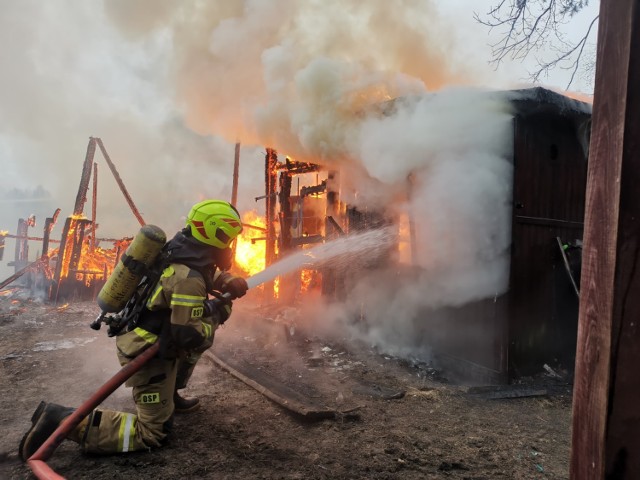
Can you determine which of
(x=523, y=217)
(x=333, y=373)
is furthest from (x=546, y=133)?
(x=333, y=373)

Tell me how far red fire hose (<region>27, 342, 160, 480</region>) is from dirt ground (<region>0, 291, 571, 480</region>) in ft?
0.50

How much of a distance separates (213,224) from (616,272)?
300 cm

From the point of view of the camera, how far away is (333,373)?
555cm

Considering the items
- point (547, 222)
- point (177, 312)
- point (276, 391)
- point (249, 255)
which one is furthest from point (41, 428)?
point (249, 255)

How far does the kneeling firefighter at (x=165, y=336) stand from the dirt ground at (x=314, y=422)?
188 mm

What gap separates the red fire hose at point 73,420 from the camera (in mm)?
2736

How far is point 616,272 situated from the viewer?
1.04 metres

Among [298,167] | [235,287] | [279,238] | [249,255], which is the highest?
[298,167]

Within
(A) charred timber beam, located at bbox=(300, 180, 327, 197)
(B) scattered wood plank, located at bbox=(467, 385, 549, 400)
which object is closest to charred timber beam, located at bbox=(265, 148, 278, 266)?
(A) charred timber beam, located at bbox=(300, 180, 327, 197)

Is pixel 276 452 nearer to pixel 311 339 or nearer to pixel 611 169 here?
pixel 611 169

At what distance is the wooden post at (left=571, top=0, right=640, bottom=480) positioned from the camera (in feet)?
3.39

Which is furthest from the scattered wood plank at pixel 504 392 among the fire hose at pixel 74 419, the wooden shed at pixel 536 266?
the fire hose at pixel 74 419

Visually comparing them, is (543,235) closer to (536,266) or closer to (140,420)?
(536,266)

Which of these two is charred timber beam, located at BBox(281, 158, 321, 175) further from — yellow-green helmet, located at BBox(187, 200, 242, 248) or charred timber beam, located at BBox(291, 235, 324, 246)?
yellow-green helmet, located at BBox(187, 200, 242, 248)
